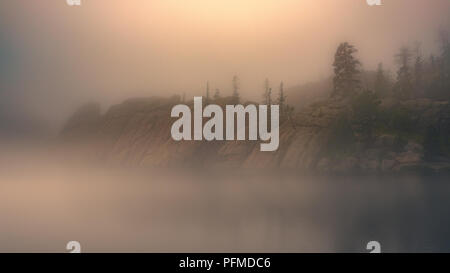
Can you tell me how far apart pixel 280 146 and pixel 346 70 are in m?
0.85

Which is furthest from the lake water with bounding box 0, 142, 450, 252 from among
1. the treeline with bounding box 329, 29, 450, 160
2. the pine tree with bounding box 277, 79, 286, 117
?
the pine tree with bounding box 277, 79, 286, 117

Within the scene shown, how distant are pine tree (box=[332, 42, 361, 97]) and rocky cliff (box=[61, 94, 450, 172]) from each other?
0.14 metres

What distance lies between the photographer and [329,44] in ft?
11.1

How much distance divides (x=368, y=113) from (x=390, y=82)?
1.06 feet

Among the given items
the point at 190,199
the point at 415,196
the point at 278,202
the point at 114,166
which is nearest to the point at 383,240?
the point at 415,196

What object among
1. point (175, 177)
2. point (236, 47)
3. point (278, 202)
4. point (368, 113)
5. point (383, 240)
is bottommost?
point (383, 240)

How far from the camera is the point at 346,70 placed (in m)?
3.39

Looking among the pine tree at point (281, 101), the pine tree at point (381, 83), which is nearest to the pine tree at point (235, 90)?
the pine tree at point (281, 101)

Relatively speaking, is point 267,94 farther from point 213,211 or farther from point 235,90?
point 213,211

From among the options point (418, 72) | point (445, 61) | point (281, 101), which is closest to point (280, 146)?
point (281, 101)

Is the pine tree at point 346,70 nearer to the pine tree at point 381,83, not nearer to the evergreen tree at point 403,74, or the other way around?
the pine tree at point 381,83

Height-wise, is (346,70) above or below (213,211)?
above

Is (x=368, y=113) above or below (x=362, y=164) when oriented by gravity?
above

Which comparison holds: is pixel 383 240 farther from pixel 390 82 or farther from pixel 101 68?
pixel 101 68
